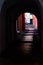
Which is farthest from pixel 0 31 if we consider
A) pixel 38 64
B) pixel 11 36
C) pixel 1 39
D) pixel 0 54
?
pixel 11 36

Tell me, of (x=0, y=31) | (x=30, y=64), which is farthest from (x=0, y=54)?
(x=30, y=64)

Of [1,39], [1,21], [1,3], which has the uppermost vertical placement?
[1,3]

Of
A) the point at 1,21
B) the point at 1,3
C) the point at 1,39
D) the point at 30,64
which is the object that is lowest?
the point at 30,64

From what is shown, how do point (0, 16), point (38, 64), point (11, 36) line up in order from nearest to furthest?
1. point (38, 64)
2. point (0, 16)
3. point (11, 36)

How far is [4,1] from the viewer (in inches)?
472

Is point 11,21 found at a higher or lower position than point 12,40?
higher

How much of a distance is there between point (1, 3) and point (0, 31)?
56.5 inches

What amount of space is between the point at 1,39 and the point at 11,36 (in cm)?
792

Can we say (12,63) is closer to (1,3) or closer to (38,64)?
(38,64)

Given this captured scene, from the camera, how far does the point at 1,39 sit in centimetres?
1210

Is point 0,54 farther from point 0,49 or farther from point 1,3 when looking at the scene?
point 1,3

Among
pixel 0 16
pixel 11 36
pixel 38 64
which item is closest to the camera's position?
pixel 38 64

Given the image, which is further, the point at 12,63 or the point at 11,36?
the point at 11,36

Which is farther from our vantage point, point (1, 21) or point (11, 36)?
point (11, 36)
